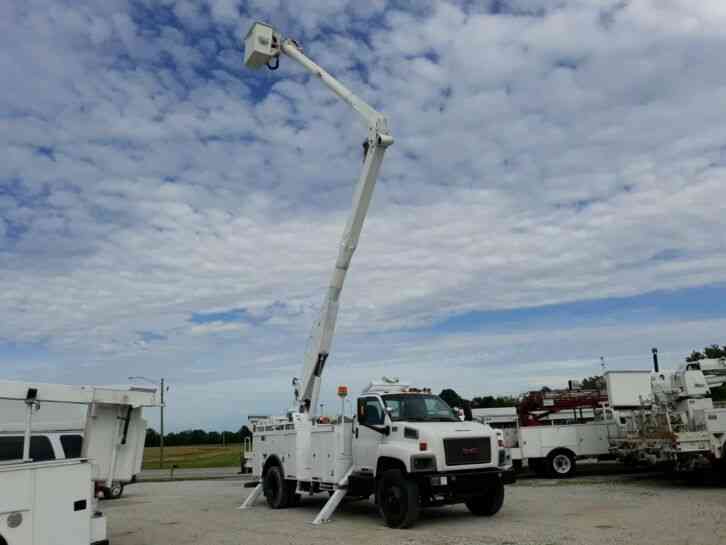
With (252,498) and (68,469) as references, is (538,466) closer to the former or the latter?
(252,498)

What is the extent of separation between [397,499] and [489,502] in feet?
6.58

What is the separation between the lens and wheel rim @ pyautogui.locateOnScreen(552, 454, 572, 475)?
2019 cm

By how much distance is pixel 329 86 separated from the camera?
17.6m

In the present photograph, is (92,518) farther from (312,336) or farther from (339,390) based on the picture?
(312,336)

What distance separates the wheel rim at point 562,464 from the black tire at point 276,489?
28.4 ft

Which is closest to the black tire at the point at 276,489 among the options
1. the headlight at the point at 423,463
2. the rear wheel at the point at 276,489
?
the rear wheel at the point at 276,489

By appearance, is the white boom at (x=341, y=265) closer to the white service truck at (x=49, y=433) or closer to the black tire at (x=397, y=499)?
the black tire at (x=397, y=499)

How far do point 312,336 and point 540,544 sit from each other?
7.99 meters

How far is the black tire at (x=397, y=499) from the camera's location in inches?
457

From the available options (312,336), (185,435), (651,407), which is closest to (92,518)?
(312,336)

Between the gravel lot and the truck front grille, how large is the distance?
1039 millimetres

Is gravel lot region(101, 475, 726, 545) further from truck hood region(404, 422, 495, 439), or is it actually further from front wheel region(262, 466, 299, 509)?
truck hood region(404, 422, 495, 439)

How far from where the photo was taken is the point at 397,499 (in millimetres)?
11906

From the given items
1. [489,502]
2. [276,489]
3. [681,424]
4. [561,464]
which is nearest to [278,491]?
[276,489]
